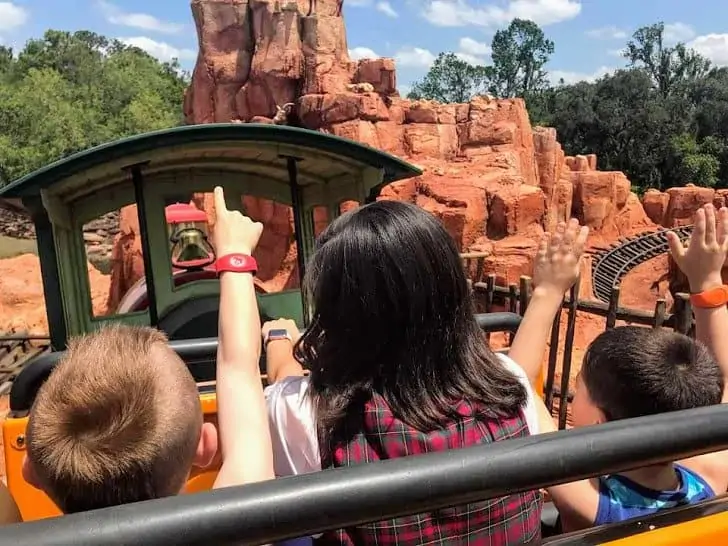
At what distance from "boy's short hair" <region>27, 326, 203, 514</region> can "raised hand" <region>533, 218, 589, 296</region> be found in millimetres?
1055

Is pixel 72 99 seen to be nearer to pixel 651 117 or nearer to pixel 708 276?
pixel 651 117

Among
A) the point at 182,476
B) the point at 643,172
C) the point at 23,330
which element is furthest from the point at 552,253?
the point at 643,172

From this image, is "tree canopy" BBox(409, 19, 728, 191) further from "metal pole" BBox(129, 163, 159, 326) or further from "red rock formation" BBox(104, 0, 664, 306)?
"metal pole" BBox(129, 163, 159, 326)

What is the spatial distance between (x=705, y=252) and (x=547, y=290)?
42 cm

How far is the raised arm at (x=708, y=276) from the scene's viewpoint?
5.40ft

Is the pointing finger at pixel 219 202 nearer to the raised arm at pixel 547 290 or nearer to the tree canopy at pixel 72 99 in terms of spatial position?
the raised arm at pixel 547 290

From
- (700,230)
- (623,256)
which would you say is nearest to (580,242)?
(700,230)

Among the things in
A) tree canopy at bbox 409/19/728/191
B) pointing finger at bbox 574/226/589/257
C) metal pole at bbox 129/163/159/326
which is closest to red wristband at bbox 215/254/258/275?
pointing finger at bbox 574/226/589/257

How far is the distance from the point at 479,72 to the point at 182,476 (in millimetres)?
55033

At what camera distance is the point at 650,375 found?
132cm

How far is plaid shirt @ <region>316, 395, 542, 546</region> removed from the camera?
1074 millimetres

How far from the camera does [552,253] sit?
173 cm

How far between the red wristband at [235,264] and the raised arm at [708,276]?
1045 mm

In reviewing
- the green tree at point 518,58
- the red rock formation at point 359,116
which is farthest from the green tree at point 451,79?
the red rock formation at point 359,116
